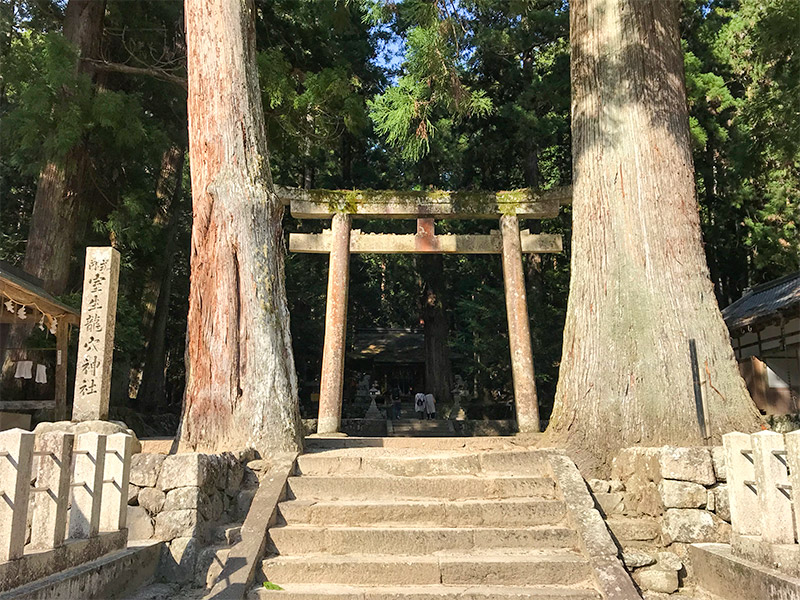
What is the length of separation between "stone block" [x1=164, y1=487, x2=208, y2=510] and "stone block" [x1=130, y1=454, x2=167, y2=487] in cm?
19

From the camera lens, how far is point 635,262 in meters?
6.10

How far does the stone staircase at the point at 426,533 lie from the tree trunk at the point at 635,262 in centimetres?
93

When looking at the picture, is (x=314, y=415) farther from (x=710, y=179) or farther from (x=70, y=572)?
(x=70, y=572)

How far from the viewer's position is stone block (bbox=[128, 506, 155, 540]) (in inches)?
182

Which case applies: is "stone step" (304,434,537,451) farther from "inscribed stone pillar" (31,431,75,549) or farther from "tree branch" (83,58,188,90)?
"tree branch" (83,58,188,90)

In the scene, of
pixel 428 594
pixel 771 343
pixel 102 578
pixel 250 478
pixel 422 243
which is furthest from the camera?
pixel 771 343

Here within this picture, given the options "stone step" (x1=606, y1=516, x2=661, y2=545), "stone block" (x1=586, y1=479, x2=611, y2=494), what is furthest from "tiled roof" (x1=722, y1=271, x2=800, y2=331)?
"stone step" (x1=606, y1=516, x2=661, y2=545)

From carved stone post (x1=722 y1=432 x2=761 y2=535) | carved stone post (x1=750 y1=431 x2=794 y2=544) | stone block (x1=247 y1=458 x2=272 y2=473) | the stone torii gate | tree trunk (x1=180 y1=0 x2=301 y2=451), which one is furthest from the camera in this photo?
the stone torii gate

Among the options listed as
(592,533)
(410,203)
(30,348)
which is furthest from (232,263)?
(30,348)

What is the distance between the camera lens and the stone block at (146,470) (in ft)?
15.6

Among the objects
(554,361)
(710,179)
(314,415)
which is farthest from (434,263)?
(710,179)

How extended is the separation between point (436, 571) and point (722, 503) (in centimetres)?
221

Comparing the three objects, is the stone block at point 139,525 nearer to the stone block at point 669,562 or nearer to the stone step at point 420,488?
the stone step at point 420,488

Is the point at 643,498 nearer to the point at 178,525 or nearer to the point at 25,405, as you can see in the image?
the point at 178,525
